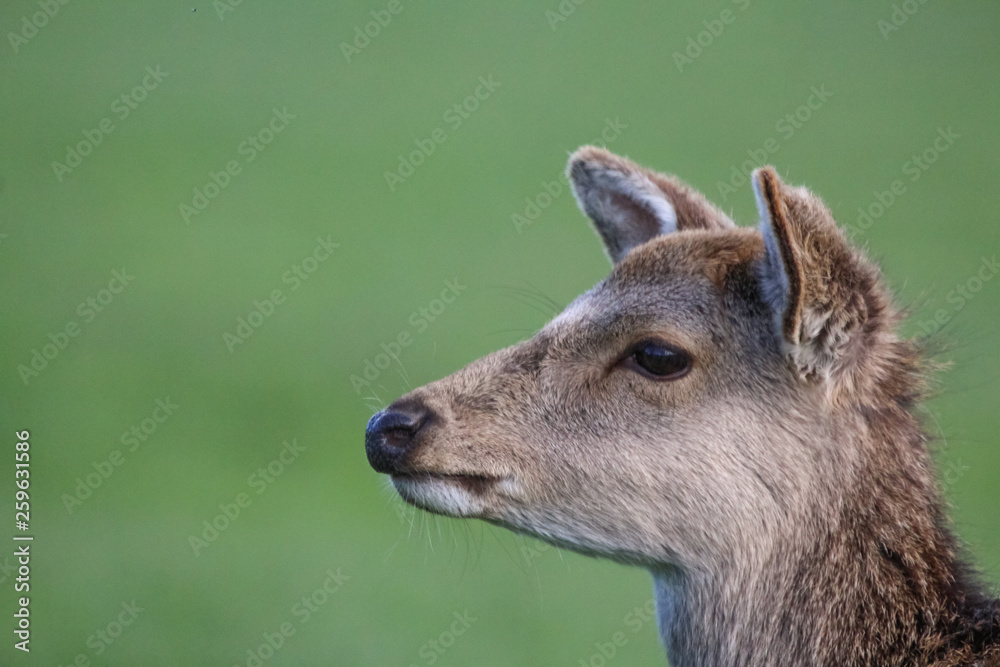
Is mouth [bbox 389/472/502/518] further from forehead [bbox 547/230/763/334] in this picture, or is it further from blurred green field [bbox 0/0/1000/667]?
blurred green field [bbox 0/0/1000/667]

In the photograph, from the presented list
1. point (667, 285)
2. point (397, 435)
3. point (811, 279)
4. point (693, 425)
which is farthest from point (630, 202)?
point (397, 435)

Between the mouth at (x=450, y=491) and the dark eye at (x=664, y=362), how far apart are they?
2.60ft

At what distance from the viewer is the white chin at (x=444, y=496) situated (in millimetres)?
5176

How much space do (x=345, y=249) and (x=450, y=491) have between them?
14.6 metres

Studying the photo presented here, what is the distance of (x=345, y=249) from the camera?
1950cm

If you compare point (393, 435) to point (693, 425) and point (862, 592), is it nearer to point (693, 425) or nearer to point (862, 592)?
point (693, 425)

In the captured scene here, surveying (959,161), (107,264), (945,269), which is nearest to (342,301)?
(107,264)

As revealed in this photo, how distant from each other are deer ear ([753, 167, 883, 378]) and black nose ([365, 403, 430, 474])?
154 centimetres

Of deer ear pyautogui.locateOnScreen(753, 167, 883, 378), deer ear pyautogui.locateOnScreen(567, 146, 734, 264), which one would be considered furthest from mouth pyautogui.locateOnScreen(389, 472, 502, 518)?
deer ear pyautogui.locateOnScreen(567, 146, 734, 264)

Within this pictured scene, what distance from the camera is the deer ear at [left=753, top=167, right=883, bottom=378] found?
4.71 metres

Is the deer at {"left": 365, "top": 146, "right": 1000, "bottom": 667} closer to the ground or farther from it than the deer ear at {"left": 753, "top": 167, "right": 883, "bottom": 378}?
closer to the ground

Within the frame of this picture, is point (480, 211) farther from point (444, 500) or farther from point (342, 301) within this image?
point (444, 500)

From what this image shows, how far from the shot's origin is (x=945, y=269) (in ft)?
63.4

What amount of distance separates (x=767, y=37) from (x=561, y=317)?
22.6m
